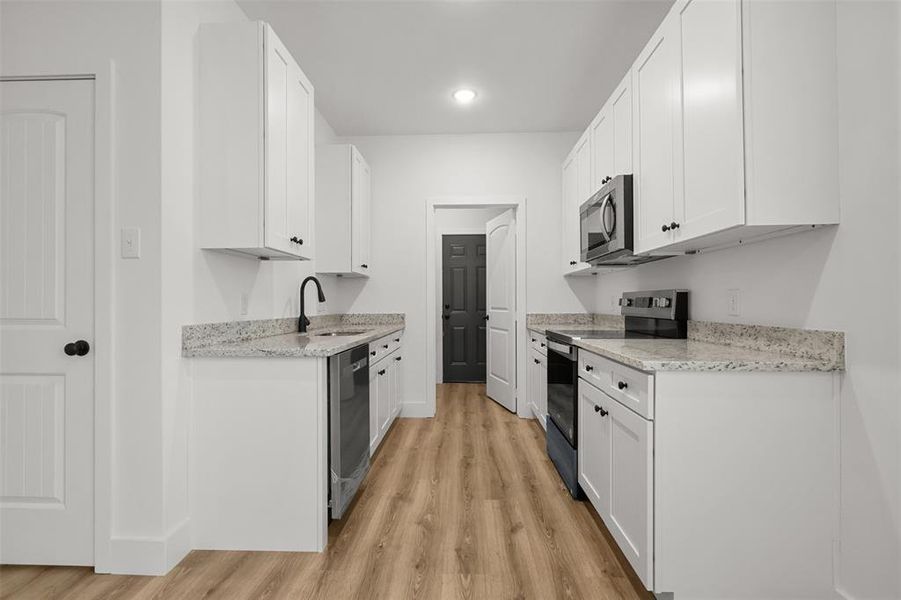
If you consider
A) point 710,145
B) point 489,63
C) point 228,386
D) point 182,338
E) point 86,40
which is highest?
point 489,63

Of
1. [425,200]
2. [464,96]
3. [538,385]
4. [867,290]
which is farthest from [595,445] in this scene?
[425,200]

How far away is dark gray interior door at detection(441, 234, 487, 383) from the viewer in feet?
19.6

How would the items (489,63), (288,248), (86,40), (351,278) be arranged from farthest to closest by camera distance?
(351,278)
(489,63)
(288,248)
(86,40)

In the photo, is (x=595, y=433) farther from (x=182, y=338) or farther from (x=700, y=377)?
(x=182, y=338)

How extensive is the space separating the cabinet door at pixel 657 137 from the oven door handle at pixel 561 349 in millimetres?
643

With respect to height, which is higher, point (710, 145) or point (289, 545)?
point (710, 145)

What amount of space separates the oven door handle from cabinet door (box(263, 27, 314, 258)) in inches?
60.9

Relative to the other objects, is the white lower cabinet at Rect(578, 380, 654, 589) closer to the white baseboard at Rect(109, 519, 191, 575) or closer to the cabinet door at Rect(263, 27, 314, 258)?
the cabinet door at Rect(263, 27, 314, 258)

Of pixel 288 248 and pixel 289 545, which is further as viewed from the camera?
pixel 288 248

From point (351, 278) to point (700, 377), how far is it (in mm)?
3274

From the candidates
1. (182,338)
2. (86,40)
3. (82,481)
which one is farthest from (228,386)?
(86,40)

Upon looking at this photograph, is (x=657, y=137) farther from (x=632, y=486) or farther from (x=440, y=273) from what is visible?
(x=440, y=273)

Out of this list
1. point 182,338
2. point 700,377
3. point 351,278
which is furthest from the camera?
point 351,278

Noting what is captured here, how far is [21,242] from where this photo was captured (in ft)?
5.92
